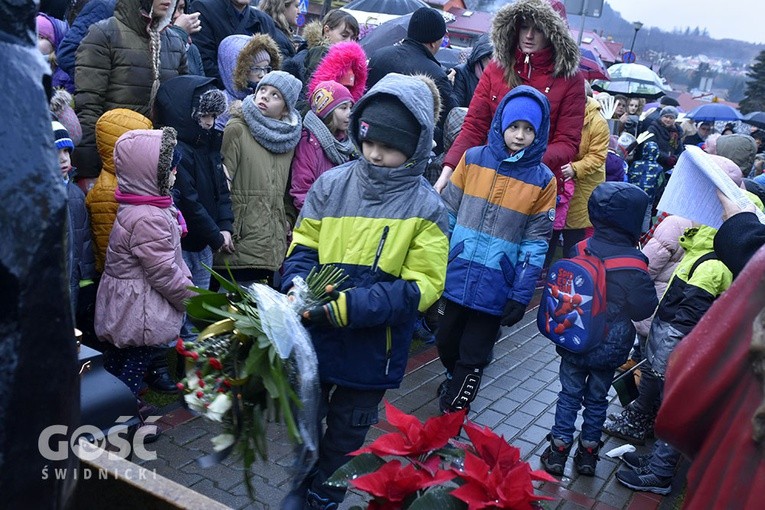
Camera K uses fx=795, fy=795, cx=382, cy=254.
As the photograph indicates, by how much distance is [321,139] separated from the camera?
6.10m

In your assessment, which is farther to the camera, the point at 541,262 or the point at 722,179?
the point at 541,262

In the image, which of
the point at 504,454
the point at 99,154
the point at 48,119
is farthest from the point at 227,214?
the point at 48,119

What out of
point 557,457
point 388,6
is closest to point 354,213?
point 557,457

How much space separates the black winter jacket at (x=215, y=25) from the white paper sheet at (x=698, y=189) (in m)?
4.68

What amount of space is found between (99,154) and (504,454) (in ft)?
12.9

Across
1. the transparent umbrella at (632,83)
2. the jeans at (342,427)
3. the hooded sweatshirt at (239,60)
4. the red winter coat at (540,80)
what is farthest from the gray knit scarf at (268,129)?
the transparent umbrella at (632,83)

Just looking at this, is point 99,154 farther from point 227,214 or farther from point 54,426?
point 54,426

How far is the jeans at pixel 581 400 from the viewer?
4.83 metres

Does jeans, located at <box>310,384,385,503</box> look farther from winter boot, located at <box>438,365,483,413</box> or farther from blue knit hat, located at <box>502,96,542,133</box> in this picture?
blue knit hat, located at <box>502,96,542,133</box>

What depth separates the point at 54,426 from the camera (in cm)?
119

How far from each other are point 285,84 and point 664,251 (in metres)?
2.97

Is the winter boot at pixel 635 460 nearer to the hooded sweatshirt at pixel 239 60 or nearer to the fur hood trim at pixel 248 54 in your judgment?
the hooded sweatshirt at pixel 239 60

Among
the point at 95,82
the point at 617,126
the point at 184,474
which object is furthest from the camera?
the point at 617,126

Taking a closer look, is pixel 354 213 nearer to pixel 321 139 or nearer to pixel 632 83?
pixel 321 139
